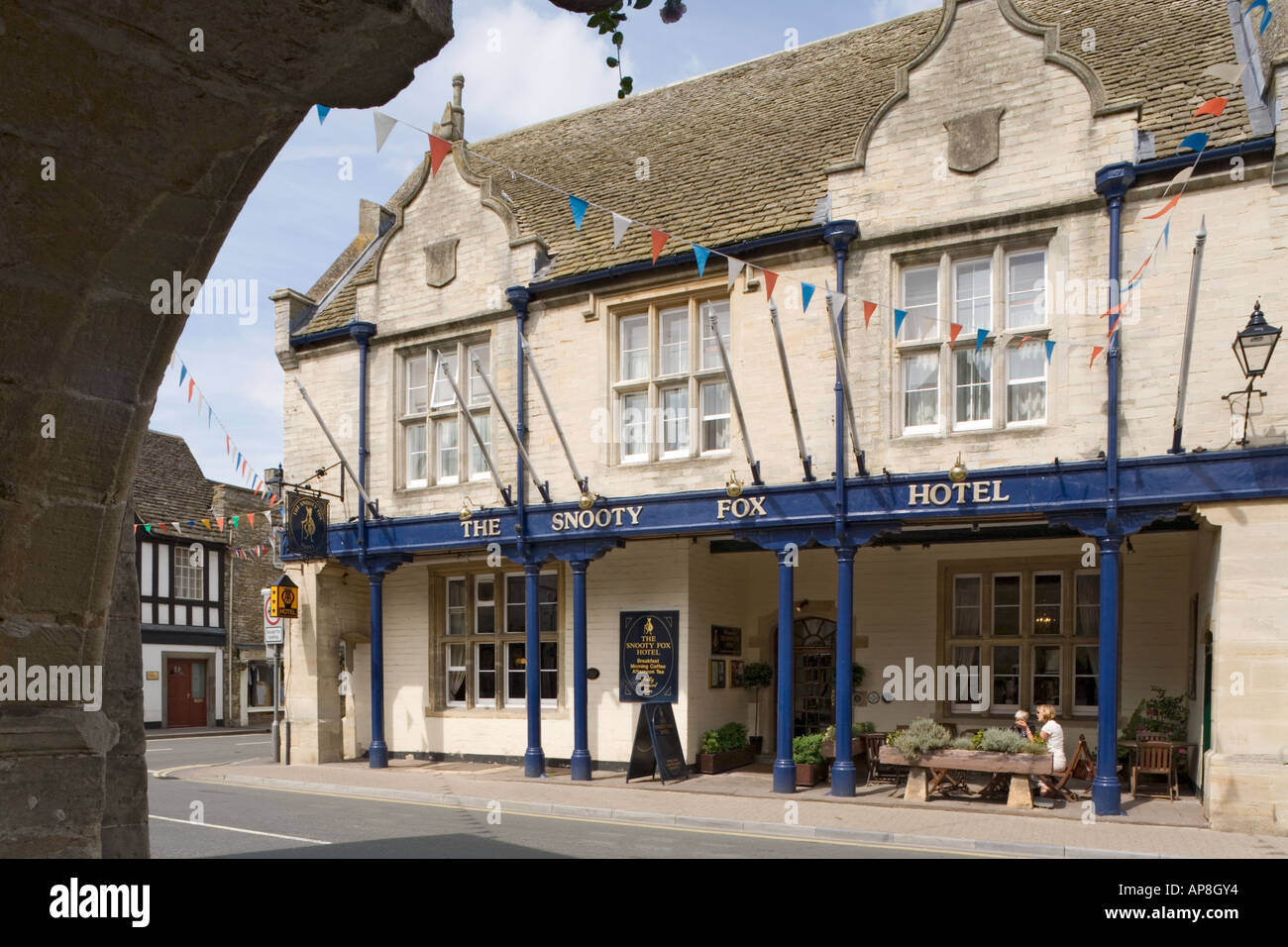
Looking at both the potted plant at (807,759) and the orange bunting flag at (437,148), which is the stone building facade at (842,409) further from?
the orange bunting flag at (437,148)

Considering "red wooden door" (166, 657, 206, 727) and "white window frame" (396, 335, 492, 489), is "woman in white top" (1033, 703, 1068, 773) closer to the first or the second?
"white window frame" (396, 335, 492, 489)

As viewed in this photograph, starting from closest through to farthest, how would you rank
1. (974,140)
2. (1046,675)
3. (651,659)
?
(974,140), (1046,675), (651,659)

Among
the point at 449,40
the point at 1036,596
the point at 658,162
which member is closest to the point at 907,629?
the point at 1036,596

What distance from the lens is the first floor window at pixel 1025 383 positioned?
1309cm

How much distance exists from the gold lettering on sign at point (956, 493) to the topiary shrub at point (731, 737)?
4980 millimetres

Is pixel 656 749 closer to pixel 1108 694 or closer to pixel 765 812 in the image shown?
pixel 765 812

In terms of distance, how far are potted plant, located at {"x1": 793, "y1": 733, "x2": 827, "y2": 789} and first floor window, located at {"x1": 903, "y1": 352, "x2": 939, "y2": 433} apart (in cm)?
434

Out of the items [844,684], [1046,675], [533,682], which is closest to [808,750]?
[844,684]

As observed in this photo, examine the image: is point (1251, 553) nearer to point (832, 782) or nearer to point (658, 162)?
point (832, 782)

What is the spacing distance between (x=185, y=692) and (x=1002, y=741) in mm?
27944

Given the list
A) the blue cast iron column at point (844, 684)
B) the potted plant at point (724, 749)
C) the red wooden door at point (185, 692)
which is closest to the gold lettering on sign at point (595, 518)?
the blue cast iron column at point (844, 684)

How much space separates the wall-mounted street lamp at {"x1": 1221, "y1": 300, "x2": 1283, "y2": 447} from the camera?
11031 millimetres

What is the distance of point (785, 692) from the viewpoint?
14.0m

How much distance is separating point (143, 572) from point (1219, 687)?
29.3m
